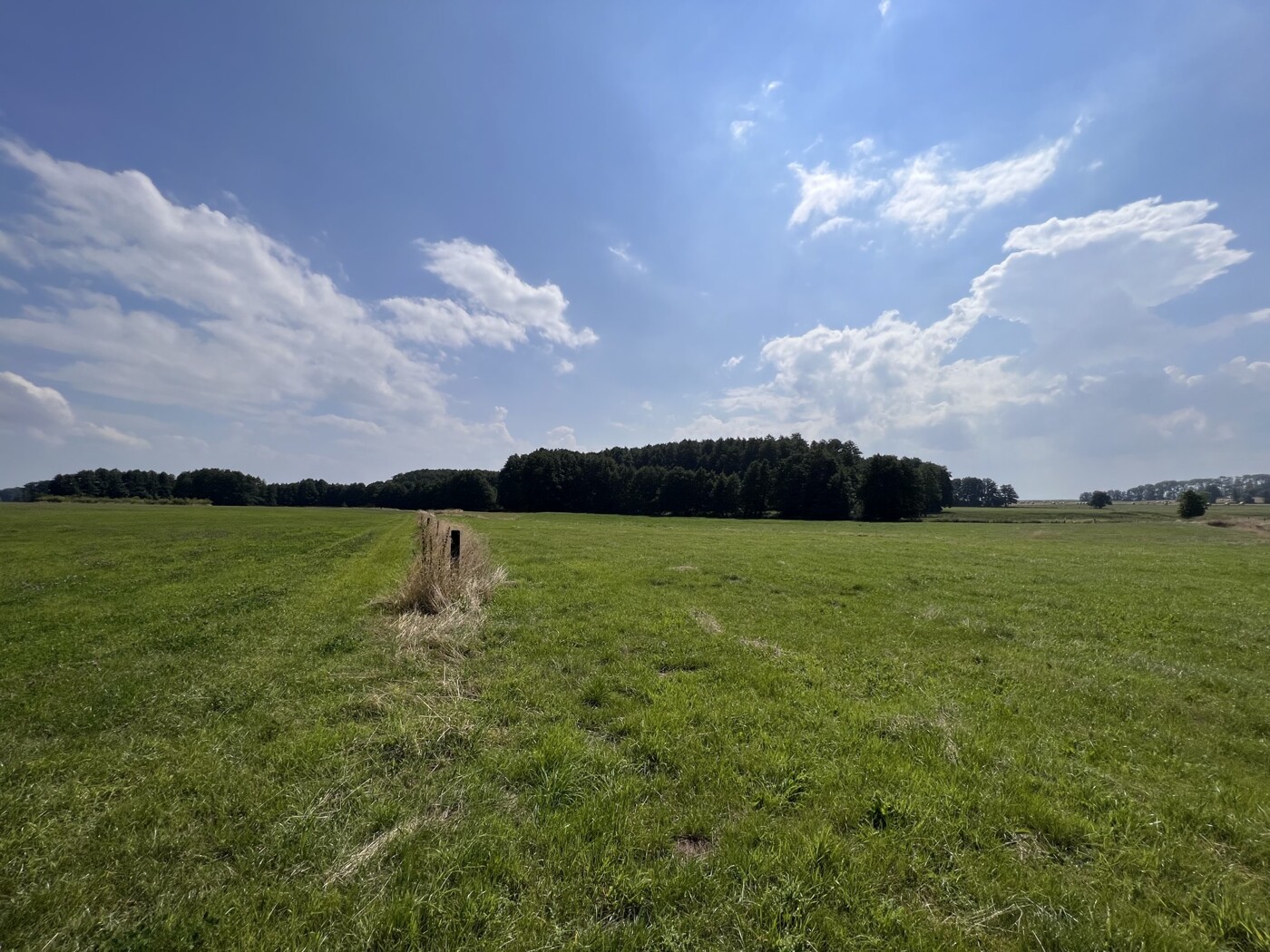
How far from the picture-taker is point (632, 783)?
4.75 m

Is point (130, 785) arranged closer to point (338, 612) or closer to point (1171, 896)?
point (338, 612)

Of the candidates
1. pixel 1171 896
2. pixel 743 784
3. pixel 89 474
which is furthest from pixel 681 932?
pixel 89 474

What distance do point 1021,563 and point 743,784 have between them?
23.0 metres

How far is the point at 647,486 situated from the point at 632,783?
315ft

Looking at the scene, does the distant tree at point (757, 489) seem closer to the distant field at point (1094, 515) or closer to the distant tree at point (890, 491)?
the distant tree at point (890, 491)

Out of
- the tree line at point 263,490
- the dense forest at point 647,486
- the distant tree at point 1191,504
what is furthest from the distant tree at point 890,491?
the tree line at point 263,490

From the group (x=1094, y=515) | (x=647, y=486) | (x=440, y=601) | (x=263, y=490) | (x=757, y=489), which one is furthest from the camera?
(x=263, y=490)

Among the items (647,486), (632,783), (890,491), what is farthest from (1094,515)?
(632,783)

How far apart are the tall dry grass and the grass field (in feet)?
1.78

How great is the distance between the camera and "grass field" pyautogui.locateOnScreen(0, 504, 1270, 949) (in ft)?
10.6

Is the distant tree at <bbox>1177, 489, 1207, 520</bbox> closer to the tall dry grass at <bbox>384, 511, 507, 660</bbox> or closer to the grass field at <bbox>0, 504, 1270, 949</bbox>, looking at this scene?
the grass field at <bbox>0, 504, 1270, 949</bbox>

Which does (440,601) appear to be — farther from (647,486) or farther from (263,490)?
(263,490)

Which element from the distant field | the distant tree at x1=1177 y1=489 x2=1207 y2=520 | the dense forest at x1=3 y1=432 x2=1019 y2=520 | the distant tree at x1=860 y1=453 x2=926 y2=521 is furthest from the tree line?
the distant tree at x1=1177 y1=489 x2=1207 y2=520

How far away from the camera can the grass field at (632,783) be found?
10.6ft
